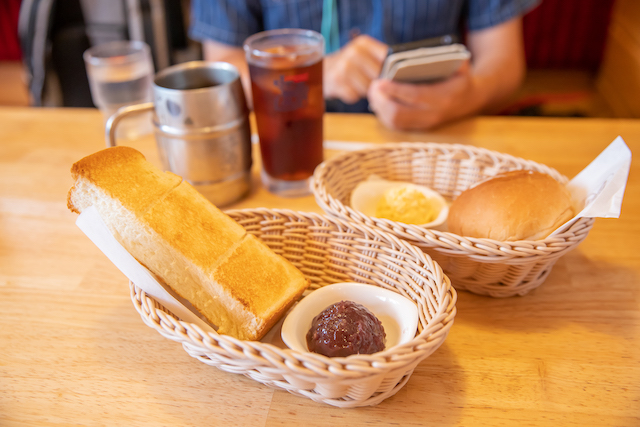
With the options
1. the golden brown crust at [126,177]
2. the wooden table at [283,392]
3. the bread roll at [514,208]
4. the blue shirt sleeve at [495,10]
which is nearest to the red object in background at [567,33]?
the blue shirt sleeve at [495,10]

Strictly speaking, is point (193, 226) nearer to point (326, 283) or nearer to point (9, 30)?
point (326, 283)

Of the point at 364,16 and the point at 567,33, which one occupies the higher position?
the point at 364,16

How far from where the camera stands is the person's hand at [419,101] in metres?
1.12

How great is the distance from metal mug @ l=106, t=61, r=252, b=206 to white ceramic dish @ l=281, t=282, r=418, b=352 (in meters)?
0.36

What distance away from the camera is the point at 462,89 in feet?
3.91

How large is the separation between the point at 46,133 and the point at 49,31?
864 mm

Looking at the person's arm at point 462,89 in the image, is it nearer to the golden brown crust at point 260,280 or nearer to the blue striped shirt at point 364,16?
the blue striped shirt at point 364,16

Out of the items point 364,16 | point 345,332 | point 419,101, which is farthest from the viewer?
point 364,16

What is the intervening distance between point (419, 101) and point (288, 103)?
17.0 inches

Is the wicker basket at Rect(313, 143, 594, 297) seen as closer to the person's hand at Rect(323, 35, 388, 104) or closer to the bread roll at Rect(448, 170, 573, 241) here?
the bread roll at Rect(448, 170, 573, 241)

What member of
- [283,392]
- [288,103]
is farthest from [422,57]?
[283,392]

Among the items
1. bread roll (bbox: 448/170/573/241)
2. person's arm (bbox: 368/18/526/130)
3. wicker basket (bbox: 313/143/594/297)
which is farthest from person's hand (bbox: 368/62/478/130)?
bread roll (bbox: 448/170/573/241)

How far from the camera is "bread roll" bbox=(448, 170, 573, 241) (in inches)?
24.8

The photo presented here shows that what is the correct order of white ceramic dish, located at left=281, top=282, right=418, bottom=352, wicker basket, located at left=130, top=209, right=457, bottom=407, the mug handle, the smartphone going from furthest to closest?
the smartphone < the mug handle < white ceramic dish, located at left=281, top=282, right=418, bottom=352 < wicker basket, located at left=130, top=209, right=457, bottom=407
